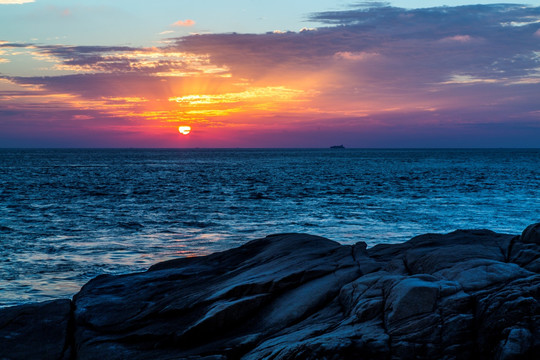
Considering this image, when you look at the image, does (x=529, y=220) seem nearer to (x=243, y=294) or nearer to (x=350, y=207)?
(x=350, y=207)

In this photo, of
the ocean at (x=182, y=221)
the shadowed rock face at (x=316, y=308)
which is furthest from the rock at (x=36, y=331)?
the ocean at (x=182, y=221)

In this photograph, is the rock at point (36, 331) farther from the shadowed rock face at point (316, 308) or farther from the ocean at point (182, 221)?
the ocean at point (182, 221)

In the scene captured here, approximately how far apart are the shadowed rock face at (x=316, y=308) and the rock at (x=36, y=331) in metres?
0.02

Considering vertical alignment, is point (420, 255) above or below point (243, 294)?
above

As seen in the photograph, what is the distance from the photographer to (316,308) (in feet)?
30.1

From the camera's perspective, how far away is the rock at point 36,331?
32.0ft

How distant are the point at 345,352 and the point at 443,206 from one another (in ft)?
105

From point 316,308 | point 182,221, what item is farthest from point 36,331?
point 182,221

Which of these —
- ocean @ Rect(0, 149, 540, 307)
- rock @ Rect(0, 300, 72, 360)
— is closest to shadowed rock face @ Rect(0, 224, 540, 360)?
rock @ Rect(0, 300, 72, 360)

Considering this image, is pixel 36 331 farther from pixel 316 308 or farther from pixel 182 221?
pixel 182 221

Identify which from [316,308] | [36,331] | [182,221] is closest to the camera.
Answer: [316,308]

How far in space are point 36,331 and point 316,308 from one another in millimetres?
5837

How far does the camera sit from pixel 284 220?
98.1 ft

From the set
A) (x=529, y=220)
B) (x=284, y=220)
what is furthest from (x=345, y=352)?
(x=529, y=220)
